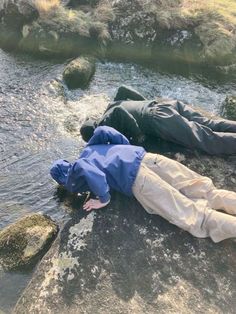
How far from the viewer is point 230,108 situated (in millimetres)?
12062

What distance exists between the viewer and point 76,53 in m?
15.6

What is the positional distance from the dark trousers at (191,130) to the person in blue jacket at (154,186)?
3.77 ft

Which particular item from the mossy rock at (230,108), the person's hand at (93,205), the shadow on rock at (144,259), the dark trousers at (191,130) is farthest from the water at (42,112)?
the dark trousers at (191,130)

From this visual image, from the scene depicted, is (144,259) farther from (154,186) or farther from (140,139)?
(140,139)

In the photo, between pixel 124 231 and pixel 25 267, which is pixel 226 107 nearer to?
pixel 124 231

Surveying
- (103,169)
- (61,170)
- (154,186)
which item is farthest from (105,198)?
(61,170)

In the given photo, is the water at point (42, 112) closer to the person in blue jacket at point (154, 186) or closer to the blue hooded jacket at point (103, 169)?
the blue hooded jacket at point (103, 169)

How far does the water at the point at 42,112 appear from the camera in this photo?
31.0 feet

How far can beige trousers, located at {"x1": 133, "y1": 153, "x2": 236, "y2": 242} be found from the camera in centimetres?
747

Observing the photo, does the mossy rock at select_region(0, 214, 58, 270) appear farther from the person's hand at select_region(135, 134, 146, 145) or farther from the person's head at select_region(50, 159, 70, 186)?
the person's hand at select_region(135, 134, 146, 145)

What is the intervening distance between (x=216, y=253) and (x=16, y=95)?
26.6 feet

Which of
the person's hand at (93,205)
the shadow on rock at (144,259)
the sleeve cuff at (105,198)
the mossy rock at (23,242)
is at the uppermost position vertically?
the sleeve cuff at (105,198)

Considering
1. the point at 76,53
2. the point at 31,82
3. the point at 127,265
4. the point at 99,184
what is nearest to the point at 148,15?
the point at 76,53

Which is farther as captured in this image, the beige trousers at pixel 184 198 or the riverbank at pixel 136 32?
the riverbank at pixel 136 32
